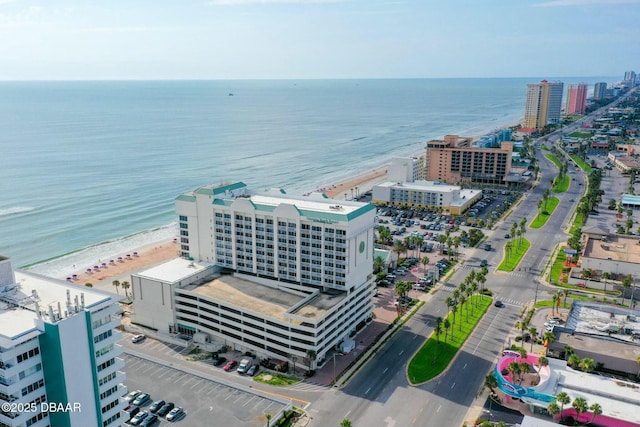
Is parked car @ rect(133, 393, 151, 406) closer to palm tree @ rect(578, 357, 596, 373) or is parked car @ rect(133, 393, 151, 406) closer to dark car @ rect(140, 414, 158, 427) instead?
dark car @ rect(140, 414, 158, 427)

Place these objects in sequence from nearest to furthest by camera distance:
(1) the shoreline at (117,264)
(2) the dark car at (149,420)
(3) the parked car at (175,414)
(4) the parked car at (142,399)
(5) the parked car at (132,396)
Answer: (2) the dark car at (149,420) < (3) the parked car at (175,414) < (4) the parked car at (142,399) < (5) the parked car at (132,396) < (1) the shoreline at (117,264)

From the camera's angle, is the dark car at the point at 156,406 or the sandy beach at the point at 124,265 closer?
the dark car at the point at 156,406

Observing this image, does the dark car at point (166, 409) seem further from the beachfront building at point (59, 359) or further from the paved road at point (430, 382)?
the paved road at point (430, 382)

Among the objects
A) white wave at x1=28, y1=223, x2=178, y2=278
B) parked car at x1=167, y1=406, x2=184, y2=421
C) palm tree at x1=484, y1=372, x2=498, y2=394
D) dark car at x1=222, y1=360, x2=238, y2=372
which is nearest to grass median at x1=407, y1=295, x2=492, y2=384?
palm tree at x1=484, y1=372, x2=498, y2=394

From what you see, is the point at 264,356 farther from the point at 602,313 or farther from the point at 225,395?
the point at 602,313

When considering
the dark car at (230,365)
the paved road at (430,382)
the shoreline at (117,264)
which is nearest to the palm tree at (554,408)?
the paved road at (430,382)
